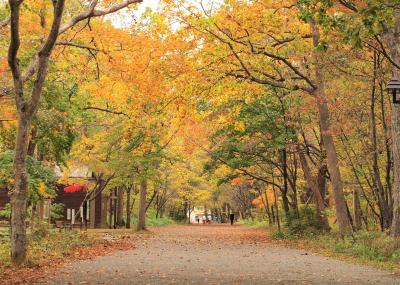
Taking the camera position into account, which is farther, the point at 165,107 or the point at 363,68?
the point at 165,107

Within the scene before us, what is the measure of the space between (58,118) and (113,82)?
3.04m

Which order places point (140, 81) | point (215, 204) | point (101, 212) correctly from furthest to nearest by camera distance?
Answer: point (215, 204), point (101, 212), point (140, 81)

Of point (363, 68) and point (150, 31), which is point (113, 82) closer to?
point (150, 31)

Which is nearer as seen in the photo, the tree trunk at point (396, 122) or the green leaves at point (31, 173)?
the tree trunk at point (396, 122)

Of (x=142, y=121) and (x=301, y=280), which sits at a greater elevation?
(x=142, y=121)

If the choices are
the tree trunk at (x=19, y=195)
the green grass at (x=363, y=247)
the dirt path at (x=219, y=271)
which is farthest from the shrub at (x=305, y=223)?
the tree trunk at (x=19, y=195)

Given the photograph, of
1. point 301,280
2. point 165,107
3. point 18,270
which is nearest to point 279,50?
point 165,107

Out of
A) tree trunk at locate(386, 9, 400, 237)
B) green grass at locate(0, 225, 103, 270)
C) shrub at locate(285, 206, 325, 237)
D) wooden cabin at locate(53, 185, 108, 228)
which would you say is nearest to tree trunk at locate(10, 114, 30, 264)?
green grass at locate(0, 225, 103, 270)

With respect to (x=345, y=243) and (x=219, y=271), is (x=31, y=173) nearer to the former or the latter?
(x=219, y=271)

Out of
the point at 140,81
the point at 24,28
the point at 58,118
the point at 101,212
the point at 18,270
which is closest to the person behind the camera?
the point at 18,270

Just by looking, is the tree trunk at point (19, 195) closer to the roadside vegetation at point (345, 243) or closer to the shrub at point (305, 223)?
the roadside vegetation at point (345, 243)

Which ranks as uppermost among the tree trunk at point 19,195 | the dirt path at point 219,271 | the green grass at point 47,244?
the tree trunk at point 19,195

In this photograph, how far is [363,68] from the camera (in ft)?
61.7

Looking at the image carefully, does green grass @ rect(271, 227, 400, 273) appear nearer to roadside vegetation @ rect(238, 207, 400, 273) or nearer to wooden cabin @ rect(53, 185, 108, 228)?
roadside vegetation @ rect(238, 207, 400, 273)
